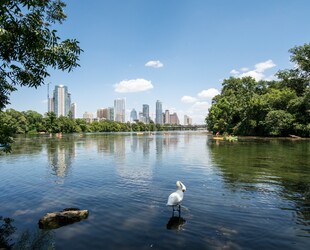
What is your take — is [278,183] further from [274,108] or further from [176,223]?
[274,108]

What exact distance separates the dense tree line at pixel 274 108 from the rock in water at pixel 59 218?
74.3 m

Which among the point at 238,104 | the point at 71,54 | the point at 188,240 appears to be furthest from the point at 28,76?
the point at 238,104

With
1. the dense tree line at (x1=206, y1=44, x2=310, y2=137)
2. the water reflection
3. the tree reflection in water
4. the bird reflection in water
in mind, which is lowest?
the tree reflection in water

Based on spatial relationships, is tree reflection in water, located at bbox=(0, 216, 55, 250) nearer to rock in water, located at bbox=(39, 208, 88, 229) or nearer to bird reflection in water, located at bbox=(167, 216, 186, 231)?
rock in water, located at bbox=(39, 208, 88, 229)

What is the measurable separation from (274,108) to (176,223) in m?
86.6

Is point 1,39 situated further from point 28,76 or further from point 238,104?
point 238,104

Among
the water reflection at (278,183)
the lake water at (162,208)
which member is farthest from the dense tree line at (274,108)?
the lake water at (162,208)

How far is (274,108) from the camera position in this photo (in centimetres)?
8700

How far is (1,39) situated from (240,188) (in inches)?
593

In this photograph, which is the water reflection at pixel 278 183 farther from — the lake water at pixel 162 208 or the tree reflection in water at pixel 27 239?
the tree reflection in water at pixel 27 239

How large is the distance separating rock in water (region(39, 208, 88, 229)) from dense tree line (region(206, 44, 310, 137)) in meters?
74.3

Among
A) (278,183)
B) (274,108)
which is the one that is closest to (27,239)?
(278,183)

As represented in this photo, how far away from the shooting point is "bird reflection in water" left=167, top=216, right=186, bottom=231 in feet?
33.8

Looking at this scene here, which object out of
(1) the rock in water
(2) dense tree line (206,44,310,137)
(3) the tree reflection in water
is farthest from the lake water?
(2) dense tree line (206,44,310,137)
